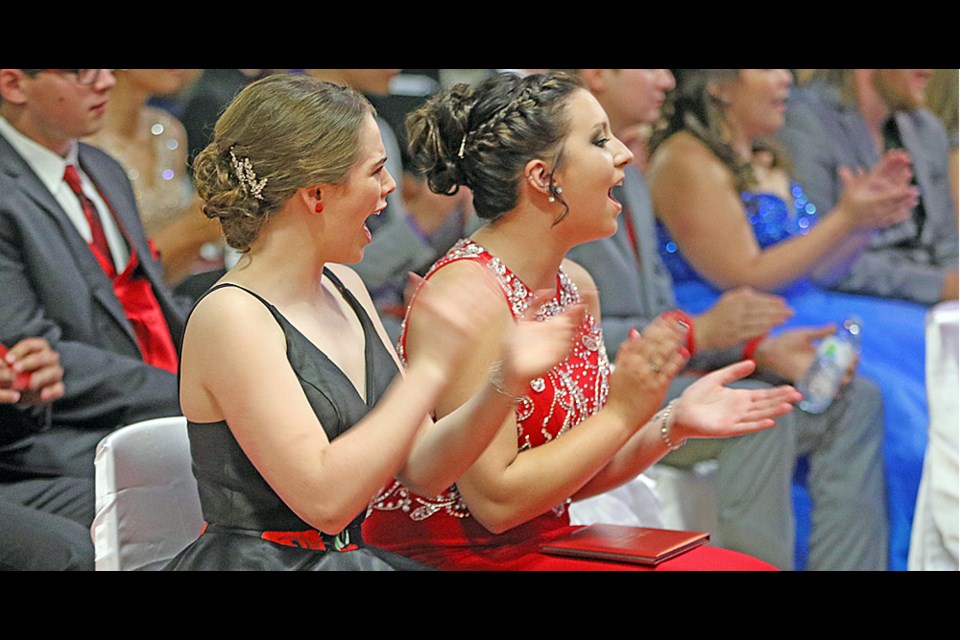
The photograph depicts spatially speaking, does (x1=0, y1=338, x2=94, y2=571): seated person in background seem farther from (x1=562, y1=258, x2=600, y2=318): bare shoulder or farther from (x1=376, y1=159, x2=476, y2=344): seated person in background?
(x1=562, y1=258, x2=600, y2=318): bare shoulder

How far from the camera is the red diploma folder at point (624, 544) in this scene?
169 centimetres

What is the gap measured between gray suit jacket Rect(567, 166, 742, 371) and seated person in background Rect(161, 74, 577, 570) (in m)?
1.54

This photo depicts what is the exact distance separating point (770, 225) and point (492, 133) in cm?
184

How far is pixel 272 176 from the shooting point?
5.00ft

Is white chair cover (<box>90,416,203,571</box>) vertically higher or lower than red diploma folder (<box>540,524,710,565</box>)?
higher

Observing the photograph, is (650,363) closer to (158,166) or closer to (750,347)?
(158,166)

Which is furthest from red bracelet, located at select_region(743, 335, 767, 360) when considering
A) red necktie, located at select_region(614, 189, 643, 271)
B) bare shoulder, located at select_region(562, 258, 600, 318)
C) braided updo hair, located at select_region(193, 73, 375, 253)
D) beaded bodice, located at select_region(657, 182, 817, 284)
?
braided updo hair, located at select_region(193, 73, 375, 253)

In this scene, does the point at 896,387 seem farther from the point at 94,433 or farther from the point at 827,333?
the point at 94,433

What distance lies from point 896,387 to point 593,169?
6.63ft

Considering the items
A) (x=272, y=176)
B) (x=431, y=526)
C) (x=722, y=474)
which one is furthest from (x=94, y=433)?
(x=722, y=474)

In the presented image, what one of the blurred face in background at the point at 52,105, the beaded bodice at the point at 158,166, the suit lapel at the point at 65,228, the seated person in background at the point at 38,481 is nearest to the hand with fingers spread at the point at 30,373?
the seated person in background at the point at 38,481

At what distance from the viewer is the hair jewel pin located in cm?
153

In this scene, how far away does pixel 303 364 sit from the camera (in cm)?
150

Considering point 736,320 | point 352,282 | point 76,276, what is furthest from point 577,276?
point 736,320
